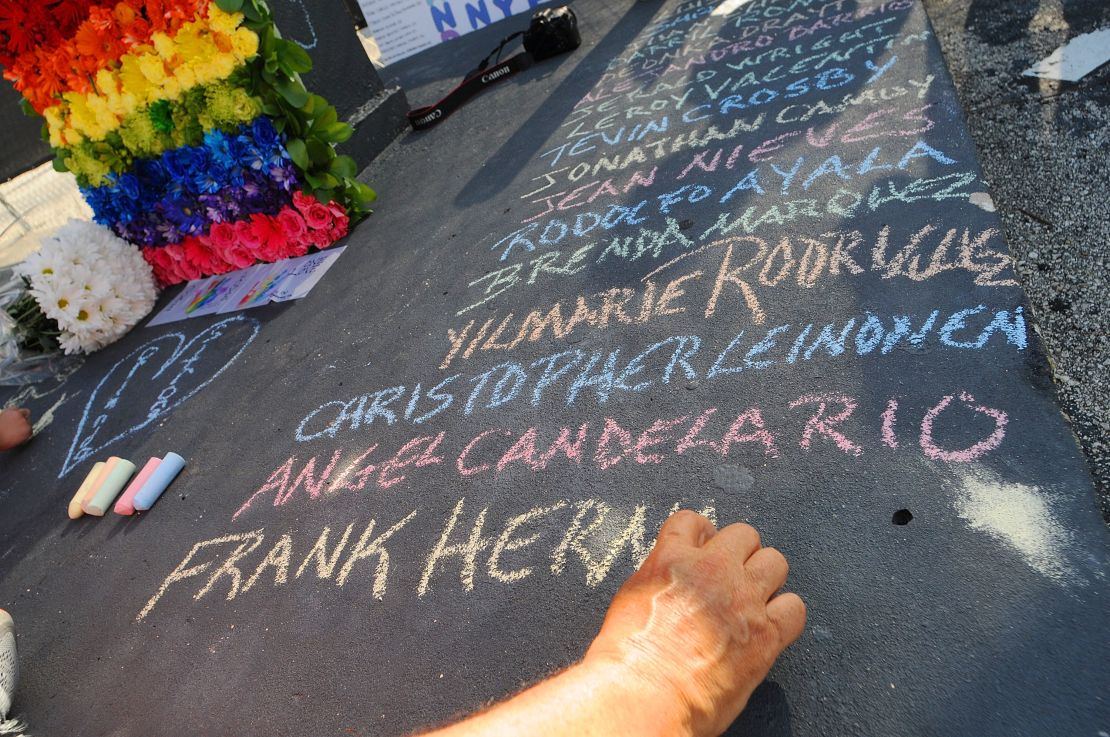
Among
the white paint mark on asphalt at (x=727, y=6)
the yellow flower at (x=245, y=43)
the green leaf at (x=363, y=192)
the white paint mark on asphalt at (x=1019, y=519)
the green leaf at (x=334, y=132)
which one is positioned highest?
the yellow flower at (x=245, y=43)

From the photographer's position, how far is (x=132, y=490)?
9.20 feet

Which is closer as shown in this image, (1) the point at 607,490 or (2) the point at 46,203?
(1) the point at 607,490

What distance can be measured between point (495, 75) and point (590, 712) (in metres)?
5.81

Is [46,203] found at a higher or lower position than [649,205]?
higher

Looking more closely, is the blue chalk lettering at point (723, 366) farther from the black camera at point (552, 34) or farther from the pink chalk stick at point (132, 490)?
the black camera at point (552, 34)

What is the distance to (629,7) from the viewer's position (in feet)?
21.3

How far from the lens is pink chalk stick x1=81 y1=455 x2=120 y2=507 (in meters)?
2.88

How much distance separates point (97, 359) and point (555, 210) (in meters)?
3.12

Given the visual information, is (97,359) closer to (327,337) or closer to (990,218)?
(327,337)

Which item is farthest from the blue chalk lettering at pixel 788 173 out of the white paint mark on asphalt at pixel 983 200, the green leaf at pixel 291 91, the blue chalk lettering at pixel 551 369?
the green leaf at pixel 291 91

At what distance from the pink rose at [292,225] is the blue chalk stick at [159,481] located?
1.82 m

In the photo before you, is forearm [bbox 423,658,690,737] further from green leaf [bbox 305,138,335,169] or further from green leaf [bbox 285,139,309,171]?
green leaf [bbox 305,138,335,169]

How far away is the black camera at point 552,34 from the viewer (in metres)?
5.84

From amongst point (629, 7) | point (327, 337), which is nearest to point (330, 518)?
point (327, 337)
